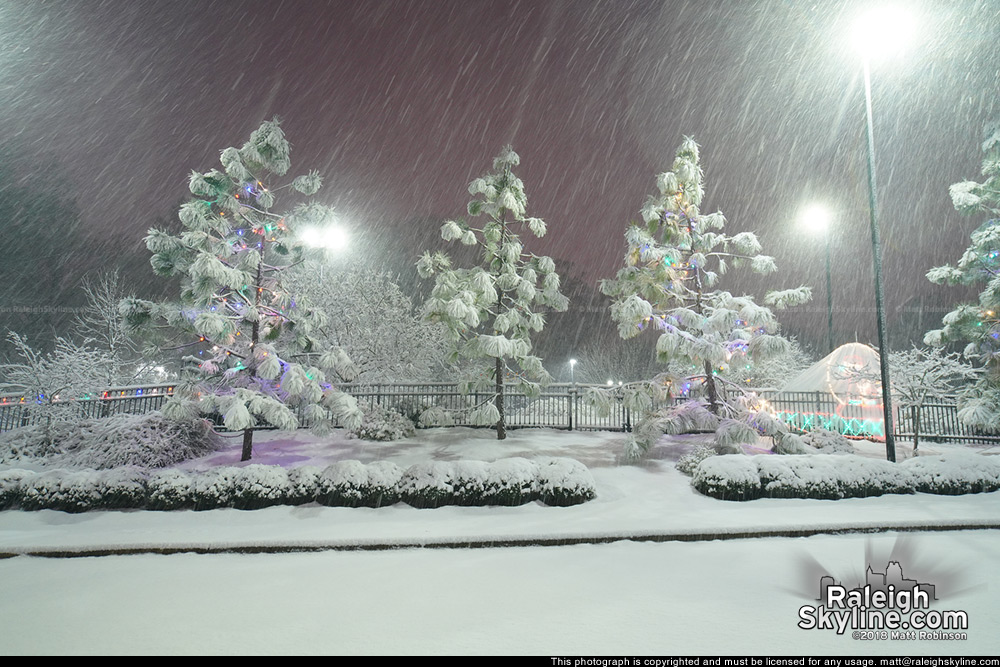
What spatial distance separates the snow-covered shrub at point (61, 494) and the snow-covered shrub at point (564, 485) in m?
8.04

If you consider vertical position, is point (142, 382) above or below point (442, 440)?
above

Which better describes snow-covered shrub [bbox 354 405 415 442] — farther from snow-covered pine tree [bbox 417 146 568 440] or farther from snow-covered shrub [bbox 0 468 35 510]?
snow-covered shrub [bbox 0 468 35 510]

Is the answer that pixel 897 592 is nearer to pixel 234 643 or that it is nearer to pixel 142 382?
pixel 234 643

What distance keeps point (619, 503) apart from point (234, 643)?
6.79 metres

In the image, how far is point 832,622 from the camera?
4.61 meters

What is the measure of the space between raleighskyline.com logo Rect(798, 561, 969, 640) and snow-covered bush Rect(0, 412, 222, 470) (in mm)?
12647

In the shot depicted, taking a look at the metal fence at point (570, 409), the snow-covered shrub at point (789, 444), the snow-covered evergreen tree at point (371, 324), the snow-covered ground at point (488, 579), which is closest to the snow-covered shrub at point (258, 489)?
the snow-covered ground at point (488, 579)

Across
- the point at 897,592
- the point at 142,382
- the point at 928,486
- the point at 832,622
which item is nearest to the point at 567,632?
the point at 832,622

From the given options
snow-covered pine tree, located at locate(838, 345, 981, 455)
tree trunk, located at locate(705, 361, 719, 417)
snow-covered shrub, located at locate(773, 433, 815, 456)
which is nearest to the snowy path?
snow-covered shrub, located at locate(773, 433, 815, 456)

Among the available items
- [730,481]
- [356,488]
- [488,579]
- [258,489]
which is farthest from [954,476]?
[258,489]

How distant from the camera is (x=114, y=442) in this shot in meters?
11.8

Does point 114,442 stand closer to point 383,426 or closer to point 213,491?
point 213,491

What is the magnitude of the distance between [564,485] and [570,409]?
7.65 m

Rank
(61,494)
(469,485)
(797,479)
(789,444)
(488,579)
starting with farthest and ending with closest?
(789,444)
(797,479)
(469,485)
(61,494)
(488,579)
